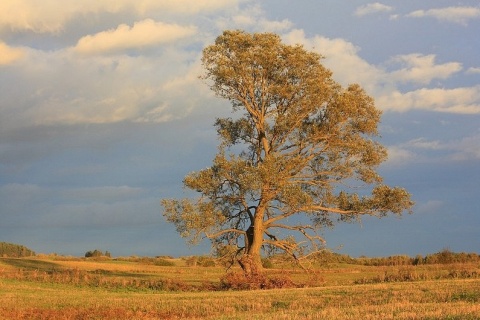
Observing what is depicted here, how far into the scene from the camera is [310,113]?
48.1 meters

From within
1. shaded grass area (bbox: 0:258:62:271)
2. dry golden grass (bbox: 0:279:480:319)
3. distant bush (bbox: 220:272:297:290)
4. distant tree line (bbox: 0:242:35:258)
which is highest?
distant tree line (bbox: 0:242:35:258)

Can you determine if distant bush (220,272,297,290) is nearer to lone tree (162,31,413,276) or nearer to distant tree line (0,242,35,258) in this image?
lone tree (162,31,413,276)

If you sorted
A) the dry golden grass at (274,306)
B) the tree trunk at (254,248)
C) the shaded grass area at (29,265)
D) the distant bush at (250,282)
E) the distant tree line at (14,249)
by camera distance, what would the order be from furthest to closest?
the distant tree line at (14,249) < the shaded grass area at (29,265) < the tree trunk at (254,248) < the distant bush at (250,282) < the dry golden grass at (274,306)

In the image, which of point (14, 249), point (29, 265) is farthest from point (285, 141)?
point (14, 249)

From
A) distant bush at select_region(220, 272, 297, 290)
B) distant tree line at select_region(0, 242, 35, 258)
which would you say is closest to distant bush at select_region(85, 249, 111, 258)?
Answer: distant tree line at select_region(0, 242, 35, 258)

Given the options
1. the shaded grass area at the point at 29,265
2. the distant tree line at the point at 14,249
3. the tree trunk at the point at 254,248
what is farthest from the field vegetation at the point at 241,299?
the distant tree line at the point at 14,249

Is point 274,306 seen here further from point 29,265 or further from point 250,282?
point 29,265

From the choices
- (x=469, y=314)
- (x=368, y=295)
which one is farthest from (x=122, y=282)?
(x=469, y=314)

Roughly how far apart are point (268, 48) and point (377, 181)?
13386 mm

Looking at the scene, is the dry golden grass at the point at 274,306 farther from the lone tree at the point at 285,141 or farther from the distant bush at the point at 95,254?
the distant bush at the point at 95,254

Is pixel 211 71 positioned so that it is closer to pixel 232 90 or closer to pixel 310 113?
pixel 232 90

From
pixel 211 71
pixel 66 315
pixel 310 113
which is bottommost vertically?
pixel 66 315

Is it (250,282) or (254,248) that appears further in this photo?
(254,248)

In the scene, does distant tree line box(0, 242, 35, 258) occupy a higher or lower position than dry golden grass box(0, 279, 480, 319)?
higher
